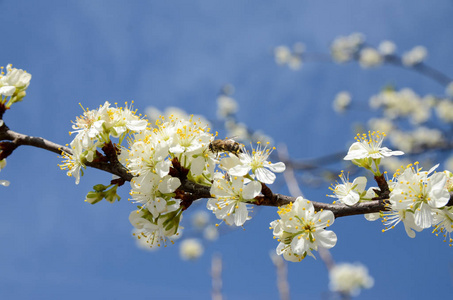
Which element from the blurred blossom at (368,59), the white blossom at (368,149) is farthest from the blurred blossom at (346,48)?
the white blossom at (368,149)

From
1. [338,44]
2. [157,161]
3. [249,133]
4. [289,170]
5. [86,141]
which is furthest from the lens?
[338,44]

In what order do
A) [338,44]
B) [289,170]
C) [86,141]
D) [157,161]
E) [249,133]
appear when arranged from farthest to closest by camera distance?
[338,44] < [249,133] < [289,170] < [86,141] < [157,161]

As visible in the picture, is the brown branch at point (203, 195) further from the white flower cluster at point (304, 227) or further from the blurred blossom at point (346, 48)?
the blurred blossom at point (346, 48)

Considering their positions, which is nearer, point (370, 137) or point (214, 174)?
point (214, 174)

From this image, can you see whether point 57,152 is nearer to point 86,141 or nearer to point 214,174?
point 86,141

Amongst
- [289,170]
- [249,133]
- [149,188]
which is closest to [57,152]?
[149,188]

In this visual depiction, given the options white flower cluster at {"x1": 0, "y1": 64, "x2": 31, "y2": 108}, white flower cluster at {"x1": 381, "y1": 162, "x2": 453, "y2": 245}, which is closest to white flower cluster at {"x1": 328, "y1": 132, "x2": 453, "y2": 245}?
white flower cluster at {"x1": 381, "y1": 162, "x2": 453, "y2": 245}
